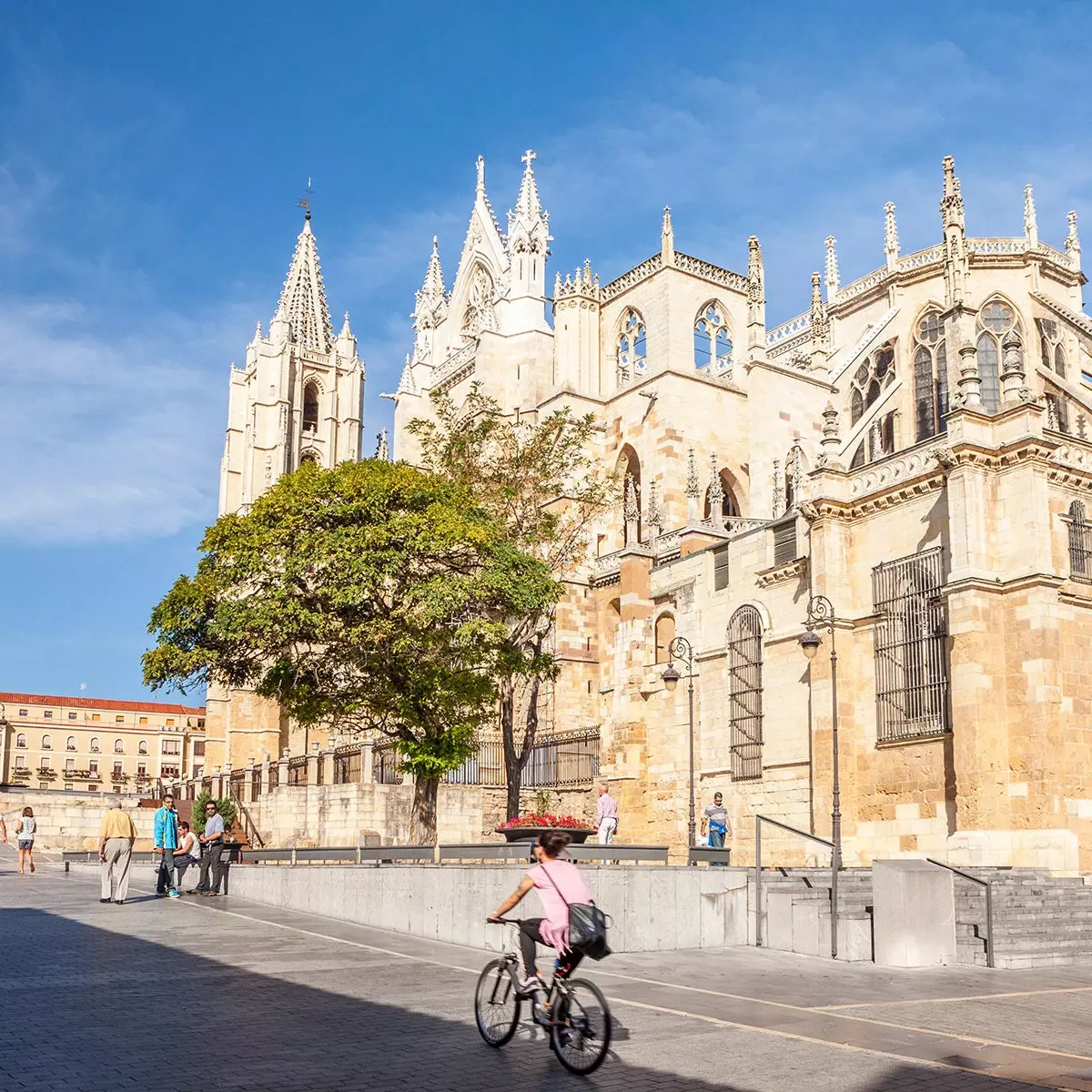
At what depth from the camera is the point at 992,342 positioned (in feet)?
128

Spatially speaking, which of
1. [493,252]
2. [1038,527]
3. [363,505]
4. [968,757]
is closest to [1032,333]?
[1038,527]

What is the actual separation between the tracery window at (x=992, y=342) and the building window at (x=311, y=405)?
52.4 metres

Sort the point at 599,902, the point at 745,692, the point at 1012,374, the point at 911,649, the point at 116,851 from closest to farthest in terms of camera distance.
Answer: the point at 599,902 < the point at 116,851 < the point at 1012,374 < the point at 911,649 < the point at 745,692

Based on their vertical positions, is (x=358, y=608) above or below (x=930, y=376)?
below

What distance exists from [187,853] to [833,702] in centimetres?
1255

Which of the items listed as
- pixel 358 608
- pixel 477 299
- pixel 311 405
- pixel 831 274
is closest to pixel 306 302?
pixel 311 405

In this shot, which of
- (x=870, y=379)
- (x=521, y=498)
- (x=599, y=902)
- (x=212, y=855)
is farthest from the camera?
(x=870, y=379)

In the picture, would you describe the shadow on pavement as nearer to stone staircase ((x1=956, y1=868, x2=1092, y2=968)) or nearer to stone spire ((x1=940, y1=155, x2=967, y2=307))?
stone staircase ((x1=956, y1=868, x2=1092, y2=968))

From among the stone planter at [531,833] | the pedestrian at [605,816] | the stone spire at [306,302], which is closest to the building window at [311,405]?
the stone spire at [306,302]

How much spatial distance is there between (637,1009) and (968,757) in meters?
13.3

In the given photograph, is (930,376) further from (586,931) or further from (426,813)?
(586,931)

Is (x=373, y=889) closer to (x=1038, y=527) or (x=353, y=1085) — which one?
(x=353, y=1085)

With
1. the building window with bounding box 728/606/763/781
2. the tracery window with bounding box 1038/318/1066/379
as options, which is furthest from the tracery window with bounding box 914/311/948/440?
the building window with bounding box 728/606/763/781

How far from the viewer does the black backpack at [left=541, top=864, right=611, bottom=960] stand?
855cm
